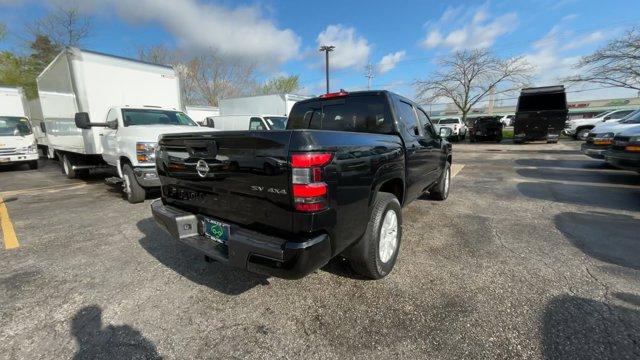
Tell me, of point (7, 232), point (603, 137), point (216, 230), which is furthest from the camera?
point (603, 137)

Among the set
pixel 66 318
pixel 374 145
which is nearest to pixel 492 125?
pixel 374 145

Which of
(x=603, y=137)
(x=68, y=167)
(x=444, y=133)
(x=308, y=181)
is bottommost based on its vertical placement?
(x=68, y=167)

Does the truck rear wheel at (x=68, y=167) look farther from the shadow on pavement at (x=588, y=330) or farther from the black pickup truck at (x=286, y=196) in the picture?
the shadow on pavement at (x=588, y=330)

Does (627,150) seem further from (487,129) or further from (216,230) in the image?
(487,129)

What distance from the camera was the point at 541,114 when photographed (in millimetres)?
16781

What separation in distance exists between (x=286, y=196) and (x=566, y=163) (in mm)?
12485

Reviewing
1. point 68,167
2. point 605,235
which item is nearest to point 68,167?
point 68,167

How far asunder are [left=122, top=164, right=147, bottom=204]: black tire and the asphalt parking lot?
102 centimetres

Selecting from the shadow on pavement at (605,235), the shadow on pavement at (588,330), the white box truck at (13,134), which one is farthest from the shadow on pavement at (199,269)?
the white box truck at (13,134)

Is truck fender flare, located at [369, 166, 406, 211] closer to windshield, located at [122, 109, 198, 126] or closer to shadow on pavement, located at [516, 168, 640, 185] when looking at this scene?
windshield, located at [122, 109, 198, 126]

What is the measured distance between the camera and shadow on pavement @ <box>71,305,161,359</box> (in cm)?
206

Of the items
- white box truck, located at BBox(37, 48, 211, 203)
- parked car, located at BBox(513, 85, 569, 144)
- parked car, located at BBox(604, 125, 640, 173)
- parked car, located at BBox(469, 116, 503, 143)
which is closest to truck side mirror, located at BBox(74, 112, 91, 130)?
white box truck, located at BBox(37, 48, 211, 203)

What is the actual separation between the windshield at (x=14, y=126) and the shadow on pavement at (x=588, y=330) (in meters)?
15.9

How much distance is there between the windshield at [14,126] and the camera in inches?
432
